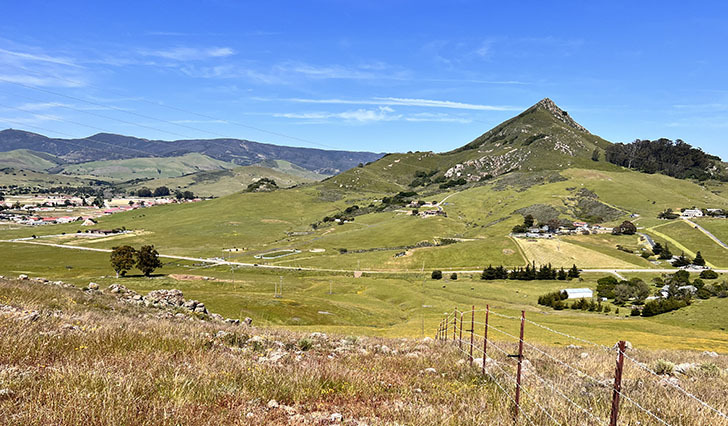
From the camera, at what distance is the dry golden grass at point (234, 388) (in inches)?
234

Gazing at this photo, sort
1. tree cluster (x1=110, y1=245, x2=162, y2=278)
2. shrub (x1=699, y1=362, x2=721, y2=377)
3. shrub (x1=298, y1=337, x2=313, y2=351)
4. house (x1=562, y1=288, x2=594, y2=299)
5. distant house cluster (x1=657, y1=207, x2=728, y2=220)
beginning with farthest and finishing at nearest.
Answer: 1. distant house cluster (x1=657, y1=207, x2=728, y2=220)
2. tree cluster (x1=110, y1=245, x2=162, y2=278)
3. house (x1=562, y1=288, x2=594, y2=299)
4. shrub (x1=298, y1=337, x2=313, y2=351)
5. shrub (x1=699, y1=362, x2=721, y2=377)

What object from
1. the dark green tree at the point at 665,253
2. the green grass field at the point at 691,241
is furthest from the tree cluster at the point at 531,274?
the green grass field at the point at 691,241

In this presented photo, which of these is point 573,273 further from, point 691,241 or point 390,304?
point 691,241

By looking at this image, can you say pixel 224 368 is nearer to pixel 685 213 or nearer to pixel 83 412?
pixel 83 412

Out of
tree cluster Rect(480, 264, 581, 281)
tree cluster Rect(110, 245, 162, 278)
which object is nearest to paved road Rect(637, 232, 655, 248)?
tree cluster Rect(480, 264, 581, 281)

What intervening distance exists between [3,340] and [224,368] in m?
4.72

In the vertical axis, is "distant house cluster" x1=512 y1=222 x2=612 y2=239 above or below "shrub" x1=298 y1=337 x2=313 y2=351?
above

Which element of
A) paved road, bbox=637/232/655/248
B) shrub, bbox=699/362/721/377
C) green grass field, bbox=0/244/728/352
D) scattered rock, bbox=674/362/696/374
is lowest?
green grass field, bbox=0/244/728/352

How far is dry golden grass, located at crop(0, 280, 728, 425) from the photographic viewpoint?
19.5ft

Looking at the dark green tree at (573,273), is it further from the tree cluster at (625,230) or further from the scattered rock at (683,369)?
the scattered rock at (683,369)

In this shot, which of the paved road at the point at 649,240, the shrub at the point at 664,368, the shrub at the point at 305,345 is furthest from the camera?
the paved road at the point at 649,240

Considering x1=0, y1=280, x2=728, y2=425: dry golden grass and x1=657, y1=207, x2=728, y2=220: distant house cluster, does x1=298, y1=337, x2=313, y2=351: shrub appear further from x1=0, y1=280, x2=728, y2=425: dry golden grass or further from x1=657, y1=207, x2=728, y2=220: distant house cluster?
x1=657, y1=207, x2=728, y2=220: distant house cluster

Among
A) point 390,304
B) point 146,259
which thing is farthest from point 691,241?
point 146,259

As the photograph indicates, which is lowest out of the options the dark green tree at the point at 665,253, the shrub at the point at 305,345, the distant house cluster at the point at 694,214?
the dark green tree at the point at 665,253
